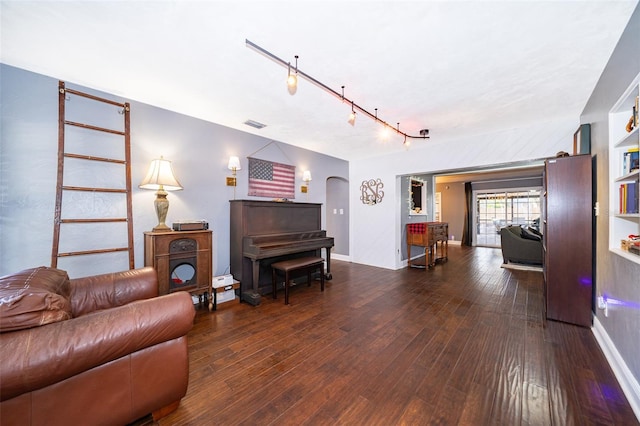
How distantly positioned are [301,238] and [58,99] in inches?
123

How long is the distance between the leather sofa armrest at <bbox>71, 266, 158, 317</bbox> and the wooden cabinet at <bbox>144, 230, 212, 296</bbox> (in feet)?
1.60

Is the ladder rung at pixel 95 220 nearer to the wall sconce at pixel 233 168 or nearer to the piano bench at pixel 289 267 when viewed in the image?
the wall sconce at pixel 233 168

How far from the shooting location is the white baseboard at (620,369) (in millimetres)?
1447

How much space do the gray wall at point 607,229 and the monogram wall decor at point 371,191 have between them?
3114mm

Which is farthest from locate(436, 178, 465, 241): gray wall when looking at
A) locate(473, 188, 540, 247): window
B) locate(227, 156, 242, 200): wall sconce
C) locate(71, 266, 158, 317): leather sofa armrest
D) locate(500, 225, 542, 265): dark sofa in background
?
locate(71, 266, 158, 317): leather sofa armrest

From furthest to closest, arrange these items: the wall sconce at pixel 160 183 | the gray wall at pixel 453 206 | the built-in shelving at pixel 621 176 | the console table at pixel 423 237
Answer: the gray wall at pixel 453 206
the console table at pixel 423 237
the wall sconce at pixel 160 183
the built-in shelving at pixel 621 176

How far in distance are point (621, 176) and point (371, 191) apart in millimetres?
3692

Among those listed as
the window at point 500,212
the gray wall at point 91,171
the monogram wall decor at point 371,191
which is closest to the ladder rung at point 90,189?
the gray wall at point 91,171

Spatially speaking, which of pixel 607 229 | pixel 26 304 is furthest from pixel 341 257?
pixel 26 304

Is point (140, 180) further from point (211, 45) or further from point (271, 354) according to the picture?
point (271, 354)

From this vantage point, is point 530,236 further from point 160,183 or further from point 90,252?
point 90,252

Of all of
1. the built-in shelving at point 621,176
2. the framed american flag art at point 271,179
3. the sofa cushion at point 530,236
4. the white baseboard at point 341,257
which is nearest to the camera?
the built-in shelving at point 621,176

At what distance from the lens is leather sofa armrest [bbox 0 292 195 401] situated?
3.06 feet

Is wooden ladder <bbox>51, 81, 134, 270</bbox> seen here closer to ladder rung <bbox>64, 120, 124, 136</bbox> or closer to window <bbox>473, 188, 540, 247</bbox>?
ladder rung <bbox>64, 120, 124, 136</bbox>
